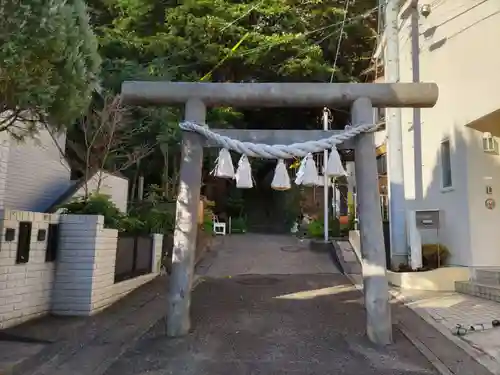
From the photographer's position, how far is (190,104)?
644 cm

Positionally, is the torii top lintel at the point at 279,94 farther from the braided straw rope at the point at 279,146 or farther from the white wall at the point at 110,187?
the white wall at the point at 110,187

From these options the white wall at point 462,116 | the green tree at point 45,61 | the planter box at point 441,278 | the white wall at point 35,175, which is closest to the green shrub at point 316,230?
the white wall at point 462,116

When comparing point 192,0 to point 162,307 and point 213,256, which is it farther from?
point 162,307

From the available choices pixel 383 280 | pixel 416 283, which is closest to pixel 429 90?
pixel 383 280

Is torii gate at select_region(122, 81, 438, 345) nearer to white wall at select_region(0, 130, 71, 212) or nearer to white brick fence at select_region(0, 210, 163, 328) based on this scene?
white brick fence at select_region(0, 210, 163, 328)

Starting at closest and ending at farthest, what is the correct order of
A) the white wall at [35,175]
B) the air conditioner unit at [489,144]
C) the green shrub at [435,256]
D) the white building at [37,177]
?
the white building at [37,177]
the air conditioner unit at [489,144]
the white wall at [35,175]
the green shrub at [435,256]

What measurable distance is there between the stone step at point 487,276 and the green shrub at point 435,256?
1188mm

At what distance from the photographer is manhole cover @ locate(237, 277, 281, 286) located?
10.7 metres

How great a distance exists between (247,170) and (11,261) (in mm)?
3453

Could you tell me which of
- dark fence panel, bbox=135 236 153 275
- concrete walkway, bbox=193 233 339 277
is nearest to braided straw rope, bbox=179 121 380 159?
dark fence panel, bbox=135 236 153 275

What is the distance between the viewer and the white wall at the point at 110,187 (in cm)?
1218

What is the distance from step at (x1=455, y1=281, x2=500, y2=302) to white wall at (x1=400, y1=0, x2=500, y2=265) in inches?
24.2

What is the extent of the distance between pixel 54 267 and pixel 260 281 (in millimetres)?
5289

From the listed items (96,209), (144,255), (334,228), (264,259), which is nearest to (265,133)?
(96,209)
